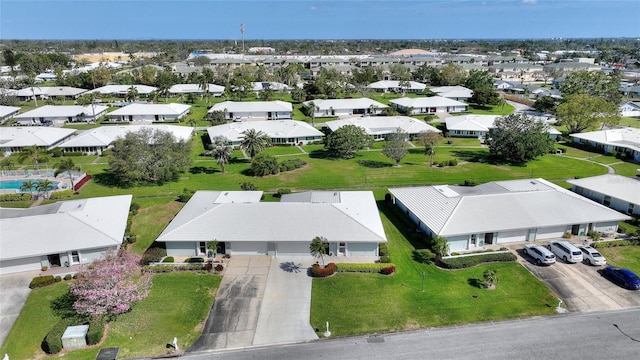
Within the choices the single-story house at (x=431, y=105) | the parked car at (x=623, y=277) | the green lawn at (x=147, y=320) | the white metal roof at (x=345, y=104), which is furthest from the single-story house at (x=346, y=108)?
the parked car at (x=623, y=277)

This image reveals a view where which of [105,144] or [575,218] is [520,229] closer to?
[575,218]

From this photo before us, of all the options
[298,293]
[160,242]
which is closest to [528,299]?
[298,293]

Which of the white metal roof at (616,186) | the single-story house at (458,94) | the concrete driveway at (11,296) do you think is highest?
the single-story house at (458,94)

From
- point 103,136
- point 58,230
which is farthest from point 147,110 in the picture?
point 58,230

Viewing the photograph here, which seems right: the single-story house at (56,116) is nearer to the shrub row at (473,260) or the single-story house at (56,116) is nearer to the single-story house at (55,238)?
the single-story house at (55,238)

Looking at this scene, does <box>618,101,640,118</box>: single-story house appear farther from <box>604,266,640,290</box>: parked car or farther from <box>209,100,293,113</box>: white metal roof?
<box>604,266,640,290</box>: parked car

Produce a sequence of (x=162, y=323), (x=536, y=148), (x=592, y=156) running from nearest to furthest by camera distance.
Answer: (x=162, y=323), (x=536, y=148), (x=592, y=156)

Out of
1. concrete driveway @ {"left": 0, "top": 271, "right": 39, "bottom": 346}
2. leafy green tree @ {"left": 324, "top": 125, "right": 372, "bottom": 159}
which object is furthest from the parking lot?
concrete driveway @ {"left": 0, "top": 271, "right": 39, "bottom": 346}
